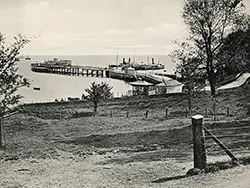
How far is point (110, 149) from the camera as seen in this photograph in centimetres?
1376

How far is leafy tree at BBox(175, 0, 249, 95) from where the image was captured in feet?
88.4

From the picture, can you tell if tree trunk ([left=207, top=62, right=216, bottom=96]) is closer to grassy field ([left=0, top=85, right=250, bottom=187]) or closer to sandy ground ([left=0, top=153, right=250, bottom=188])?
grassy field ([left=0, top=85, right=250, bottom=187])

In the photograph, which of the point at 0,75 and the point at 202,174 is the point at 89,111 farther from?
the point at 202,174

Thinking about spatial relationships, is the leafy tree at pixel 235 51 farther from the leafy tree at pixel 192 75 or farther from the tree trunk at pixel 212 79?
the leafy tree at pixel 192 75

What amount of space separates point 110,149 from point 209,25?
55.4ft

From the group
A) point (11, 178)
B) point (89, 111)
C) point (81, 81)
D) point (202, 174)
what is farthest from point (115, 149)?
point (81, 81)

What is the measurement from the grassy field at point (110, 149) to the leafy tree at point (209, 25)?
10.9ft

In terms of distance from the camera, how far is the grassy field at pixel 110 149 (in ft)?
27.9

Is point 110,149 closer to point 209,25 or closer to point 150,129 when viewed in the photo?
point 150,129

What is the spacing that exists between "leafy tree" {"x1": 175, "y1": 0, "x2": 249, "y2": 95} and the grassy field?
3.32 metres

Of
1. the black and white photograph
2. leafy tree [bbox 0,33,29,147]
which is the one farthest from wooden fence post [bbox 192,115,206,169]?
leafy tree [bbox 0,33,29,147]

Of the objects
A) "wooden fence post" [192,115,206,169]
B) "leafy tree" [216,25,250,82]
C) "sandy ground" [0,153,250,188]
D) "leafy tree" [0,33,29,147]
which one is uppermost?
"leafy tree" [216,25,250,82]

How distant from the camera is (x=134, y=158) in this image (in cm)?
1111

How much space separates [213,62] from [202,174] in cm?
2275
